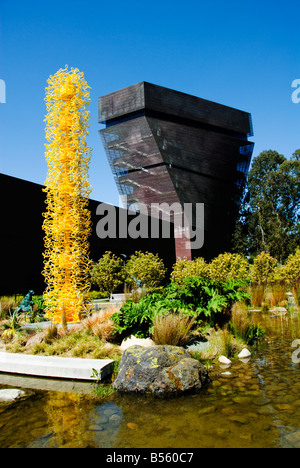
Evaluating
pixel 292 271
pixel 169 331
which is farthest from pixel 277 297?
pixel 169 331

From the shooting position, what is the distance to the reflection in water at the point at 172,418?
2.90 metres

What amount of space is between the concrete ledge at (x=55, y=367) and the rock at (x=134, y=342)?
929mm

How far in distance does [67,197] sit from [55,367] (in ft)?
18.5

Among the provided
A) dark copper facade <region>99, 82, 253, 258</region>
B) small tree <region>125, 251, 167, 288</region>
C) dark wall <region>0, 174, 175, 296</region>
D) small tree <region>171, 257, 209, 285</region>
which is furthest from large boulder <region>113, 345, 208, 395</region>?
dark copper facade <region>99, 82, 253, 258</region>

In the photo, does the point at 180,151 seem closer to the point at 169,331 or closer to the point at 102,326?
the point at 102,326

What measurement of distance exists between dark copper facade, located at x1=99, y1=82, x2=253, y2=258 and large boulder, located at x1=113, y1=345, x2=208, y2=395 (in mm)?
37343

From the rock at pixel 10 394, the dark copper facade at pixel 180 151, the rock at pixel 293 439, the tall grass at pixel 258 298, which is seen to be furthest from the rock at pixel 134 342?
the dark copper facade at pixel 180 151

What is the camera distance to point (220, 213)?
50.2 metres

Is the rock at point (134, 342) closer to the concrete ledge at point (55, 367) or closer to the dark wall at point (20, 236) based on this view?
the concrete ledge at point (55, 367)

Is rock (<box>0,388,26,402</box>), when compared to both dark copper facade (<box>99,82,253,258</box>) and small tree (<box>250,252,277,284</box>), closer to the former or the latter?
small tree (<box>250,252,277,284</box>)

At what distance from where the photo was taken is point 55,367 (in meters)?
5.00

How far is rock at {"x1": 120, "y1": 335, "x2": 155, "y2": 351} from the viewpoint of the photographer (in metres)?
5.98

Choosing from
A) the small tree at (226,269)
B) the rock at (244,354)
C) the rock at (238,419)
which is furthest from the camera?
the small tree at (226,269)

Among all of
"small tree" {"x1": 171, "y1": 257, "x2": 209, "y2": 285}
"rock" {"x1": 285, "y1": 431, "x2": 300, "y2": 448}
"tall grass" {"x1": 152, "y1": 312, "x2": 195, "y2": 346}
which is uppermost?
"small tree" {"x1": 171, "y1": 257, "x2": 209, "y2": 285}
